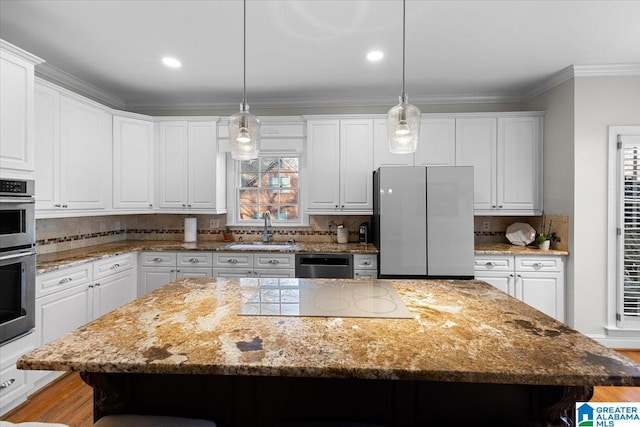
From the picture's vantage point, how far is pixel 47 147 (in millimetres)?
2777

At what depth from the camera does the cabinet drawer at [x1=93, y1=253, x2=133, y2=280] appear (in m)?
3.07

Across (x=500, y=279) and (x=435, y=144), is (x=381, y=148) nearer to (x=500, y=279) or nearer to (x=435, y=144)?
(x=435, y=144)

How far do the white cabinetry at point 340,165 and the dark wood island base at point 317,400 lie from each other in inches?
105

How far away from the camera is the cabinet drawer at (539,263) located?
3.37 m

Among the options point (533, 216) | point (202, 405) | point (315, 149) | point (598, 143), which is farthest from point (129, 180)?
point (598, 143)

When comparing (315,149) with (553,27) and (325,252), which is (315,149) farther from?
(553,27)

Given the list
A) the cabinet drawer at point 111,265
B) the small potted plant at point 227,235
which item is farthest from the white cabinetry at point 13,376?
the small potted plant at point 227,235

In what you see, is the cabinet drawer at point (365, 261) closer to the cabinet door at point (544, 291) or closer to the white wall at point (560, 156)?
the cabinet door at point (544, 291)

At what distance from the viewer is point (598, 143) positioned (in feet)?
10.6

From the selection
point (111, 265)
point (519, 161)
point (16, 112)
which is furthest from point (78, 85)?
point (519, 161)

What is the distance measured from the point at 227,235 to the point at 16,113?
2.34 m

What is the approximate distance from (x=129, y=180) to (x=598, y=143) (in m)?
4.82

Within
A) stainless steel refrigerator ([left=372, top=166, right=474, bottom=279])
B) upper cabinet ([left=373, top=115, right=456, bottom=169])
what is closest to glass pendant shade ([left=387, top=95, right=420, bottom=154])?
stainless steel refrigerator ([left=372, top=166, right=474, bottom=279])

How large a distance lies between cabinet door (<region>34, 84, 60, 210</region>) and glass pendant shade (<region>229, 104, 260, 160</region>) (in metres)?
1.97
